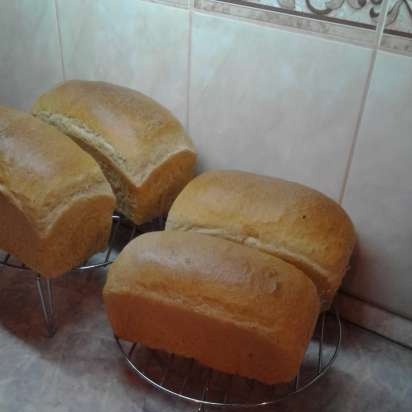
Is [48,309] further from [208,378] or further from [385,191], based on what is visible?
[385,191]

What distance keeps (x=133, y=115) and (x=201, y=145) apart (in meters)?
0.13

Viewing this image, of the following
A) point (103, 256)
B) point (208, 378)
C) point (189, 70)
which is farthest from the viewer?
point (103, 256)

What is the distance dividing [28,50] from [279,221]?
0.62m

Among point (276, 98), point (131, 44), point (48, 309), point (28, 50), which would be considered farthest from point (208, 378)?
A: point (28, 50)

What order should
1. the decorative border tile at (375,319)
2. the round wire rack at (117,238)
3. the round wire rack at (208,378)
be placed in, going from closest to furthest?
the round wire rack at (208,378) → the decorative border tile at (375,319) → the round wire rack at (117,238)

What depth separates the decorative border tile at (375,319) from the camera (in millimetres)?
672

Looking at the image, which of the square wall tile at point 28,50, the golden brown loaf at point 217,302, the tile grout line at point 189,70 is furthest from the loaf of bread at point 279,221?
the square wall tile at point 28,50

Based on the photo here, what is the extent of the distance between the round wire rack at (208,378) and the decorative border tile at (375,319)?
0.23 feet

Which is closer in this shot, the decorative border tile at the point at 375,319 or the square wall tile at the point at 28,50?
the decorative border tile at the point at 375,319

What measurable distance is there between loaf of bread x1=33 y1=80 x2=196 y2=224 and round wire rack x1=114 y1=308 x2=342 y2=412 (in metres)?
0.19

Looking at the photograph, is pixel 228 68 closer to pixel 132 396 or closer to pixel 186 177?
pixel 186 177

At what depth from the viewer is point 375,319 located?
0.69 metres

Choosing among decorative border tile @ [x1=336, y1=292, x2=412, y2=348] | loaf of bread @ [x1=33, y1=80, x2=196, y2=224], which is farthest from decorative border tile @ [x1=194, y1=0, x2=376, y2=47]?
decorative border tile @ [x1=336, y1=292, x2=412, y2=348]

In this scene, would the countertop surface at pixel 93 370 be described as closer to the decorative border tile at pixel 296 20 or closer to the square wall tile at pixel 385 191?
the square wall tile at pixel 385 191
